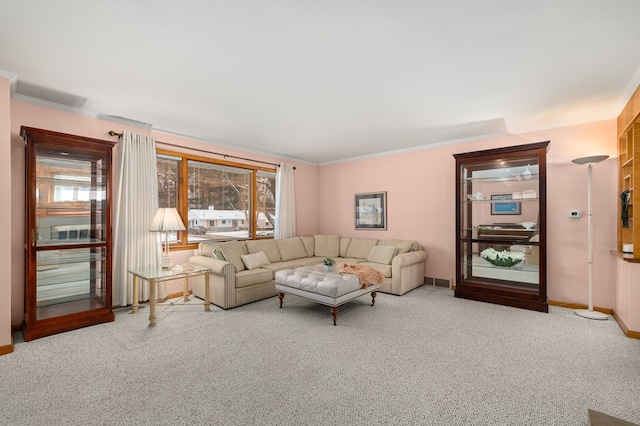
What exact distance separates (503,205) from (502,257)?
0.79m

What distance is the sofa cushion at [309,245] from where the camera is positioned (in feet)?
20.4

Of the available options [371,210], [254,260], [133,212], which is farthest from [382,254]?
[133,212]

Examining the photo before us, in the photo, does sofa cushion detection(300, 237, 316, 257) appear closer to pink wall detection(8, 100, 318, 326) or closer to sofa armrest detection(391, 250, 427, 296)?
sofa armrest detection(391, 250, 427, 296)

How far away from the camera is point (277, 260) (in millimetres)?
5512

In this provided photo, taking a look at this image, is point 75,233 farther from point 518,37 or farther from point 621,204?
point 621,204

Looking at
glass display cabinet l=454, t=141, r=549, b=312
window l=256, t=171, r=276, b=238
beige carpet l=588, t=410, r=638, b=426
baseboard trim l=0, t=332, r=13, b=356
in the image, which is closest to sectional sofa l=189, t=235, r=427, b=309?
window l=256, t=171, r=276, b=238

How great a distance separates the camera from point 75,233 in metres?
3.54

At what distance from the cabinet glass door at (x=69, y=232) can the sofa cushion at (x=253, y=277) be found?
1608 millimetres

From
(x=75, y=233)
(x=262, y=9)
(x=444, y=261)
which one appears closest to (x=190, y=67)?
(x=262, y=9)

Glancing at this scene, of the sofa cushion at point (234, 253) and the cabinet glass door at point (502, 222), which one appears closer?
the cabinet glass door at point (502, 222)

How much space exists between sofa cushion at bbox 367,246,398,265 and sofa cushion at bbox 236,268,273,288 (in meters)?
1.90

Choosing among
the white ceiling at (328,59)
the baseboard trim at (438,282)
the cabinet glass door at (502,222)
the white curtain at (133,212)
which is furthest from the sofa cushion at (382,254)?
the white curtain at (133,212)

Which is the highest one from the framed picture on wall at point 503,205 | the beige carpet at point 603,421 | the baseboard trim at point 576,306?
the framed picture on wall at point 503,205

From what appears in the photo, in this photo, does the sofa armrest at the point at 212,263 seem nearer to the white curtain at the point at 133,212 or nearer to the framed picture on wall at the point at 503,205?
the white curtain at the point at 133,212
